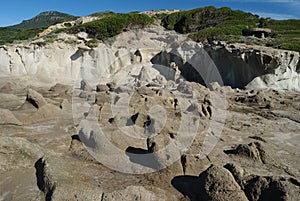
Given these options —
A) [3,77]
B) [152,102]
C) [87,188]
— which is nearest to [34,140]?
[87,188]

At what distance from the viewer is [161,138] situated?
8.22 metres

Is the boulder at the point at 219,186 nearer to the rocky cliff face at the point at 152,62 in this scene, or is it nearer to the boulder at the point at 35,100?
the boulder at the point at 35,100

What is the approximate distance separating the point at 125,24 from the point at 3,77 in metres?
14.4

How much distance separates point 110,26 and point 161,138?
26316mm

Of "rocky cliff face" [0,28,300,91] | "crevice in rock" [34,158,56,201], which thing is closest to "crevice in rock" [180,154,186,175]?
"crevice in rock" [34,158,56,201]

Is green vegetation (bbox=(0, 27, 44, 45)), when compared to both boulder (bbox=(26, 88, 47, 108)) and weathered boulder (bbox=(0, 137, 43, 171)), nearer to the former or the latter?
boulder (bbox=(26, 88, 47, 108))

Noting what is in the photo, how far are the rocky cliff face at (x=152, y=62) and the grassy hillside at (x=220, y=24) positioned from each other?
2985 millimetres

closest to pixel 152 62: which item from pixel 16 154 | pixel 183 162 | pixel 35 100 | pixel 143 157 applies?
pixel 35 100

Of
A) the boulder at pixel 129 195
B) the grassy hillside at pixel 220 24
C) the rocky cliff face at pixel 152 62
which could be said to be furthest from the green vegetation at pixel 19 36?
the boulder at pixel 129 195

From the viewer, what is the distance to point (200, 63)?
25.5 m

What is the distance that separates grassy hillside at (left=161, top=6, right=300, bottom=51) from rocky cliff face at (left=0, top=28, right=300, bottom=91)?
9.79 feet

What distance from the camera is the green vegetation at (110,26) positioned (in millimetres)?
32000

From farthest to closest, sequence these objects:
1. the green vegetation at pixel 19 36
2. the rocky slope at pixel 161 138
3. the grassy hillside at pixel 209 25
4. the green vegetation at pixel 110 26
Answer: the green vegetation at pixel 19 36 → the green vegetation at pixel 110 26 → the grassy hillside at pixel 209 25 → the rocky slope at pixel 161 138

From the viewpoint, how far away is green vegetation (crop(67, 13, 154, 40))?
3200 centimetres
